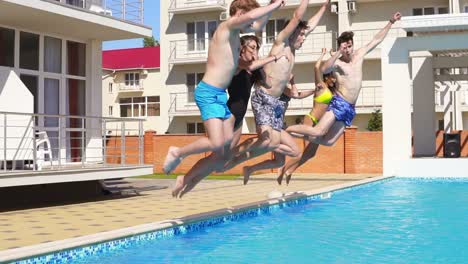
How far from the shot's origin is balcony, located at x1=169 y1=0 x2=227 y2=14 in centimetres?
3666

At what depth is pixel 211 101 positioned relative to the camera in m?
6.74

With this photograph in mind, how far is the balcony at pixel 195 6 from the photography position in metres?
36.7

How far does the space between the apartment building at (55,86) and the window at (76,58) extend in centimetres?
3

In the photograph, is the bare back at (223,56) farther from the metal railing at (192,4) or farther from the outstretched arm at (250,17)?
the metal railing at (192,4)

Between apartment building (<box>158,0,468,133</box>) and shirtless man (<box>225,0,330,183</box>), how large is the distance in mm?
22795

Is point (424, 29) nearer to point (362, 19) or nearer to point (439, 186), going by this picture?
point (439, 186)

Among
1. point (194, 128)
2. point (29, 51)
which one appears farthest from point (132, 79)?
point (29, 51)

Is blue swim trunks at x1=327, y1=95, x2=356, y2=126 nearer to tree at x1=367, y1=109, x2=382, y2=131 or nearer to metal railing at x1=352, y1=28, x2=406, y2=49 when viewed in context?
tree at x1=367, y1=109, x2=382, y2=131

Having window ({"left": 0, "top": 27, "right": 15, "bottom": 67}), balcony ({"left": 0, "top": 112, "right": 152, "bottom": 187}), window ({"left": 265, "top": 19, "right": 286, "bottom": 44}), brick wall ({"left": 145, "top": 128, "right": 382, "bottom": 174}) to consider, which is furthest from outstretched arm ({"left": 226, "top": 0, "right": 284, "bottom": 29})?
window ({"left": 265, "top": 19, "right": 286, "bottom": 44})

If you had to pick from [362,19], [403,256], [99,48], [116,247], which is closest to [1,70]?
[99,48]

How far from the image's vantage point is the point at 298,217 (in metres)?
10.8

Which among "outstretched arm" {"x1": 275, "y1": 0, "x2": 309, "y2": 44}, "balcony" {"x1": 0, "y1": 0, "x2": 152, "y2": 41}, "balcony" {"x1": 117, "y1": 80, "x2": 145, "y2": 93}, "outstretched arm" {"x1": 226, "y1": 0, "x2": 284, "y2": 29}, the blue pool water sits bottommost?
the blue pool water

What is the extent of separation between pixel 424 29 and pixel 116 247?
14708 mm

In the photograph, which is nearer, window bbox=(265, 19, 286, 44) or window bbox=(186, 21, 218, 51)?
window bbox=(265, 19, 286, 44)
